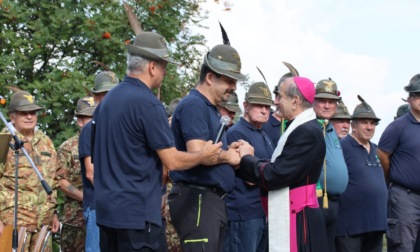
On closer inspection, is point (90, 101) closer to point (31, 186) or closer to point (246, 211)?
point (31, 186)

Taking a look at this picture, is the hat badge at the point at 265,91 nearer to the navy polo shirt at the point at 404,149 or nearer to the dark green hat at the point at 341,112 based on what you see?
the navy polo shirt at the point at 404,149

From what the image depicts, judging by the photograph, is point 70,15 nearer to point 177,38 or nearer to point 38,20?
point 38,20

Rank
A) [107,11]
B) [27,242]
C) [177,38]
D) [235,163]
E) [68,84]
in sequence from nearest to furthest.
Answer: [235,163] → [27,242] → [68,84] → [107,11] → [177,38]

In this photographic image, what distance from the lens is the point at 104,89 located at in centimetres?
866

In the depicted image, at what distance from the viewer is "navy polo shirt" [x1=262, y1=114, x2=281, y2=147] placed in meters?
9.72

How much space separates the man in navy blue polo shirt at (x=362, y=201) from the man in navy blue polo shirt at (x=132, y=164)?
4.00 metres

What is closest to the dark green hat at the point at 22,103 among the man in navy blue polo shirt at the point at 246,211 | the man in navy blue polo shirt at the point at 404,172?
the man in navy blue polo shirt at the point at 246,211

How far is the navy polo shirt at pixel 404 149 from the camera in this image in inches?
377

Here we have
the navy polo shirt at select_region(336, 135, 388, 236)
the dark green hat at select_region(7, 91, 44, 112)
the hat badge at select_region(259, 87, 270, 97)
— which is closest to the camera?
the dark green hat at select_region(7, 91, 44, 112)

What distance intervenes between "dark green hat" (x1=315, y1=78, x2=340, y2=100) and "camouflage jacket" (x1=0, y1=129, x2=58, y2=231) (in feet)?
10.2

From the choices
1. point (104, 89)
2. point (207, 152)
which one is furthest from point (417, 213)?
point (207, 152)

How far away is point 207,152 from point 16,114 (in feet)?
12.7

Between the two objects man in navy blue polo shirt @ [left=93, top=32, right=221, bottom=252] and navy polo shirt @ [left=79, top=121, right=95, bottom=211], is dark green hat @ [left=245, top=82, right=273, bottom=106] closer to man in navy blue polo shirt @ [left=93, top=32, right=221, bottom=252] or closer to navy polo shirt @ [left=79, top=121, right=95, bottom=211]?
navy polo shirt @ [left=79, top=121, right=95, bottom=211]

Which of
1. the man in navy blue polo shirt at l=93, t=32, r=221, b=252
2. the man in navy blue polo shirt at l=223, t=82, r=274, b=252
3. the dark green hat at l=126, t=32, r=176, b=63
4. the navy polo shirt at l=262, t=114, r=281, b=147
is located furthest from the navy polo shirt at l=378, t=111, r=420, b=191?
the dark green hat at l=126, t=32, r=176, b=63
